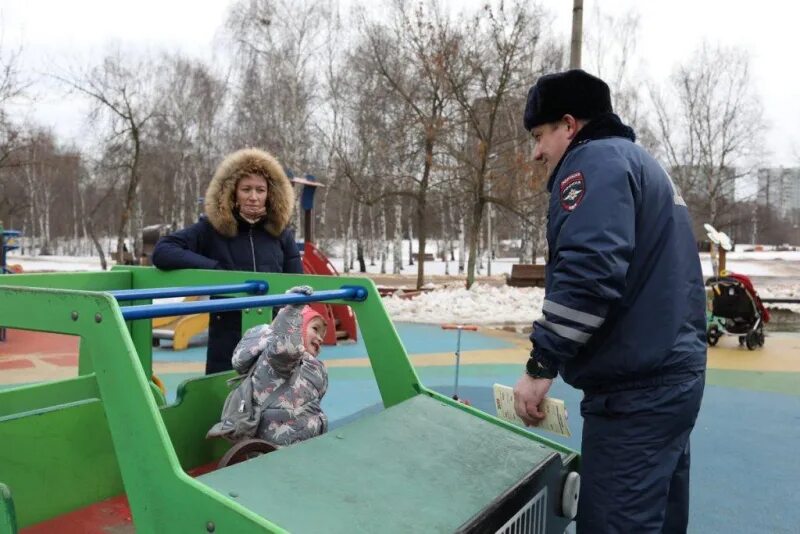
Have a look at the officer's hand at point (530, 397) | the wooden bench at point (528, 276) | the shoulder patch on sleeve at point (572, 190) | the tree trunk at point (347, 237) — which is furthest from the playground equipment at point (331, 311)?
the tree trunk at point (347, 237)

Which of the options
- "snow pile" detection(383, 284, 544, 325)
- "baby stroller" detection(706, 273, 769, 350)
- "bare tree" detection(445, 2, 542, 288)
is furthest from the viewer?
"bare tree" detection(445, 2, 542, 288)

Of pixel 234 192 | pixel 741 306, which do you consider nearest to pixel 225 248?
pixel 234 192

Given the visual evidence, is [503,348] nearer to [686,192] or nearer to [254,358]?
[254,358]

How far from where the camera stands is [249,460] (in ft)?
4.75

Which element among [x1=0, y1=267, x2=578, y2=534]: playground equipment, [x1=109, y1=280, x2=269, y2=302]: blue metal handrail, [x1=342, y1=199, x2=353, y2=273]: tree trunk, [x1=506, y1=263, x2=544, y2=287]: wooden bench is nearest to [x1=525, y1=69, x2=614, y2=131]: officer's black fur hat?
[x1=0, y1=267, x2=578, y2=534]: playground equipment

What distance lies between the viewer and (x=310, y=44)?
2311 centimetres

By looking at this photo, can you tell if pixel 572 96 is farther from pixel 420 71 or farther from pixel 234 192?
pixel 420 71

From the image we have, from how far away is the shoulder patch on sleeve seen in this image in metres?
1.60

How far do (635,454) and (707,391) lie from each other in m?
4.61

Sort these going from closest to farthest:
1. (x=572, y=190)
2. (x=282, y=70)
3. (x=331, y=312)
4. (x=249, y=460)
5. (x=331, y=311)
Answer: (x=249, y=460) < (x=572, y=190) < (x=331, y=312) < (x=331, y=311) < (x=282, y=70)

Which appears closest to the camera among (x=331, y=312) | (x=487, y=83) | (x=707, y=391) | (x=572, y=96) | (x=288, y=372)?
(x=572, y=96)

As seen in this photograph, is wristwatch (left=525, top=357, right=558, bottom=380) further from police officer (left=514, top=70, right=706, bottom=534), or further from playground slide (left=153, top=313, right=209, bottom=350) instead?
playground slide (left=153, top=313, right=209, bottom=350)

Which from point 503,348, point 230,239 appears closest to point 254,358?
point 230,239

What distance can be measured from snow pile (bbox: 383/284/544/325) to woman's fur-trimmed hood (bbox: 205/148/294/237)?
20.8 ft
